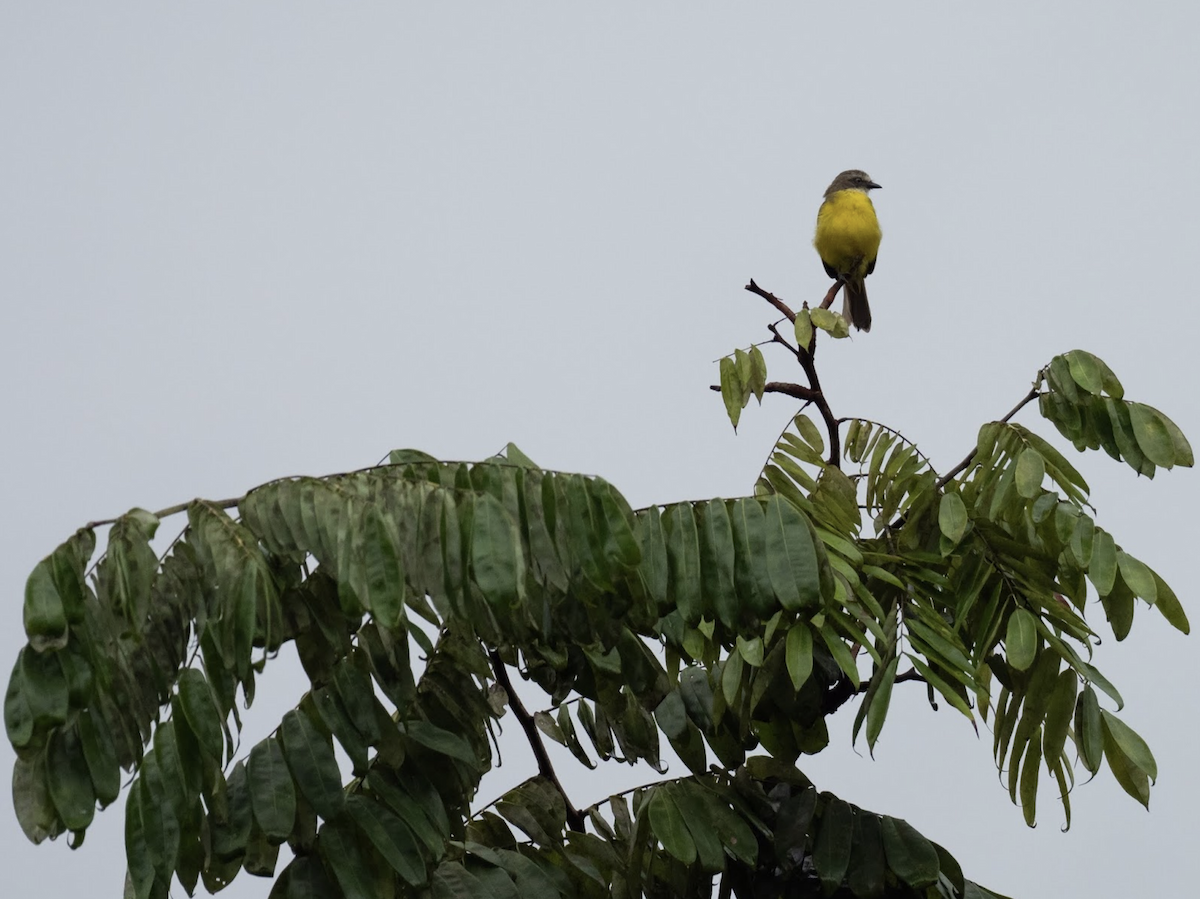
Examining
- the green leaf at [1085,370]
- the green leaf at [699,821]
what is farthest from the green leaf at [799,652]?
the green leaf at [1085,370]

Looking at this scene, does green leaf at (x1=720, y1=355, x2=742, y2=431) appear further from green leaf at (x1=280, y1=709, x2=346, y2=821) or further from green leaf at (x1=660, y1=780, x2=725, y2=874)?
green leaf at (x1=280, y1=709, x2=346, y2=821)

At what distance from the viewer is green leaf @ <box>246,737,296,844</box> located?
3061 mm

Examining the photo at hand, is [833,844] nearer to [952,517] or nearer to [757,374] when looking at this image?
[952,517]

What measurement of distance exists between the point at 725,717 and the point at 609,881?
529 millimetres

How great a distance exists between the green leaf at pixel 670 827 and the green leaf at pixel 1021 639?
89cm

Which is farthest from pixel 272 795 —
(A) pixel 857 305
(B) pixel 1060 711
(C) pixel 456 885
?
(A) pixel 857 305

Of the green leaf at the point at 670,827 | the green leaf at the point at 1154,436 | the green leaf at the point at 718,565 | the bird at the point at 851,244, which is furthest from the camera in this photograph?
the bird at the point at 851,244

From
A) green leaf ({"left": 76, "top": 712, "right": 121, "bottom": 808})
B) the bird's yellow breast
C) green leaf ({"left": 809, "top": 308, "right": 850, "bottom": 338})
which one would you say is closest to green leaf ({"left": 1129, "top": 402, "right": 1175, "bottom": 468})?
green leaf ({"left": 809, "top": 308, "right": 850, "bottom": 338})

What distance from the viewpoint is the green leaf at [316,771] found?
3133 millimetres

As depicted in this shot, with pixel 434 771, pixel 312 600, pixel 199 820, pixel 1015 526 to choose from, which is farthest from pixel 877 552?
pixel 199 820

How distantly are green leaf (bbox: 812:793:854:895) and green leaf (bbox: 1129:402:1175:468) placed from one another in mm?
1212

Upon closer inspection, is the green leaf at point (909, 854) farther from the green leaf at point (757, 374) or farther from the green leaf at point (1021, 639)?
the green leaf at point (757, 374)

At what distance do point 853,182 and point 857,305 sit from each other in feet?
2.87

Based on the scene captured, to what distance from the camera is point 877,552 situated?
155 inches
